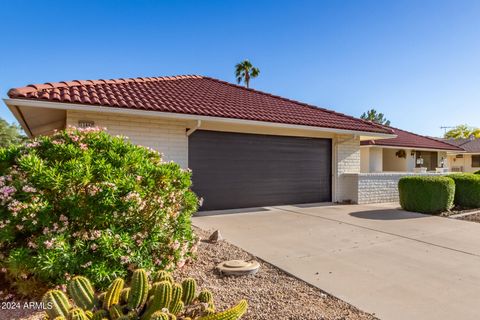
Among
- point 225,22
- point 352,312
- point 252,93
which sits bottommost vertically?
point 352,312

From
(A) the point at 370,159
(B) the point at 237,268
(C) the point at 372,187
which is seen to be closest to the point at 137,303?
(B) the point at 237,268

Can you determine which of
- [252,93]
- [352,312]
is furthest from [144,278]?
[252,93]

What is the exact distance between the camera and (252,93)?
13.5 meters

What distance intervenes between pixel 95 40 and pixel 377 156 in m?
19.6

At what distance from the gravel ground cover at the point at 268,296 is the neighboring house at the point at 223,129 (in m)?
4.81

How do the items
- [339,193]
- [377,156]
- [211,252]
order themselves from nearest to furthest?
[211,252]
[339,193]
[377,156]

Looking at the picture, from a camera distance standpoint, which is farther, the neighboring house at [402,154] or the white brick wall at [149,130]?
the neighboring house at [402,154]

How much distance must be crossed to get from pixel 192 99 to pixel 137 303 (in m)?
7.95

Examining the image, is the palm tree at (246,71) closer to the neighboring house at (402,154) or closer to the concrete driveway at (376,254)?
the neighboring house at (402,154)

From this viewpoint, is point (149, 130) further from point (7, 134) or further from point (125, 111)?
point (7, 134)

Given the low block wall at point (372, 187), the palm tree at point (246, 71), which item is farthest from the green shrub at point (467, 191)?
the palm tree at point (246, 71)

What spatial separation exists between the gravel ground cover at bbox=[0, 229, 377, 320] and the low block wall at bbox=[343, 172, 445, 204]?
26.2ft

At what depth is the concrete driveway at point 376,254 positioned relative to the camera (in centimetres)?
348

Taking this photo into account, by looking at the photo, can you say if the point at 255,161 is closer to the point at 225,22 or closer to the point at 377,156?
the point at 225,22
